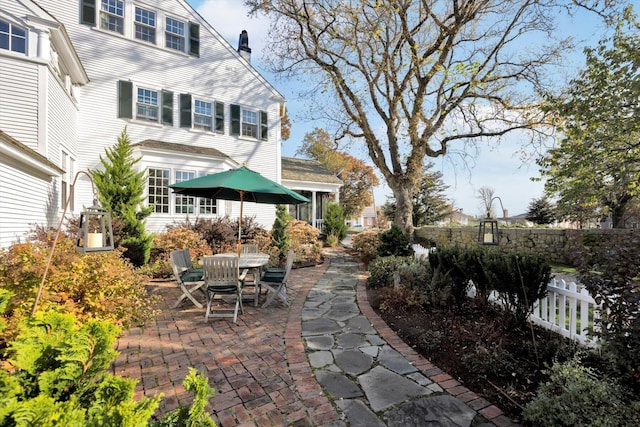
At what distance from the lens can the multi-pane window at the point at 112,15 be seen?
11117mm

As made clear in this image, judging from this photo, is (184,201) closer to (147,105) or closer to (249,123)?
(147,105)

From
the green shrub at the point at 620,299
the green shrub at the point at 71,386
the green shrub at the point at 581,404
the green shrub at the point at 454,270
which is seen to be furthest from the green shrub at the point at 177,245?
the green shrub at the point at 620,299

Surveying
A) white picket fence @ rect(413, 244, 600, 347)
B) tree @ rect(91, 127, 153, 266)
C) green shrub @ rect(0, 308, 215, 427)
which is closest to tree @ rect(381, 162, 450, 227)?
tree @ rect(91, 127, 153, 266)

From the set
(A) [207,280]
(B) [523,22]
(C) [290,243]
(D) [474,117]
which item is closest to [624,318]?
(A) [207,280]

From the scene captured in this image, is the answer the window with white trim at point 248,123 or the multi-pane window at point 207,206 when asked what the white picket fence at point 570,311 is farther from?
the window with white trim at point 248,123

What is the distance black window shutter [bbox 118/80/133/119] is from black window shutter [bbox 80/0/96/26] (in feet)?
6.87

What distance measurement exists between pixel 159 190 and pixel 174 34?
659cm

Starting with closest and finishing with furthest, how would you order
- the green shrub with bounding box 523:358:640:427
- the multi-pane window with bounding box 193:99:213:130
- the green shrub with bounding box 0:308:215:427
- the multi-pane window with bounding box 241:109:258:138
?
the green shrub with bounding box 0:308:215:427 → the green shrub with bounding box 523:358:640:427 → the multi-pane window with bounding box 193:99:213:130 → the multi-pane window with bounding box 241:109:258:138

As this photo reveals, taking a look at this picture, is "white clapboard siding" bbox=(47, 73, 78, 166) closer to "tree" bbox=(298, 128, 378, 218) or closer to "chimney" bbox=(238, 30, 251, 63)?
"chimney" bbox=(238, 30, 251, 63)

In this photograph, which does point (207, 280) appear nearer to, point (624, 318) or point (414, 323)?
point (414, 323)

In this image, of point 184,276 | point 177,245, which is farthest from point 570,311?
point 177,245

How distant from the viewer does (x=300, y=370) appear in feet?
11.0

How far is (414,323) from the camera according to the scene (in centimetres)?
460

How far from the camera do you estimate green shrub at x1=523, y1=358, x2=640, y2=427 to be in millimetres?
2180
